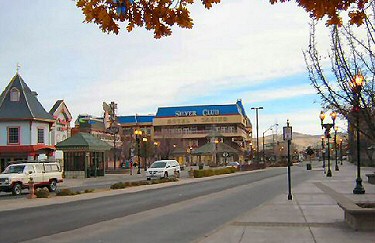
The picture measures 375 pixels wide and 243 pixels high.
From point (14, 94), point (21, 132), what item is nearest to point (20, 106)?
point (14, 94)

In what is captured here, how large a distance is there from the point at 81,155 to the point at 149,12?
153ft

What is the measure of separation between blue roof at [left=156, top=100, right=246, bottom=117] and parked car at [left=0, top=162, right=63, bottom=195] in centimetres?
9877

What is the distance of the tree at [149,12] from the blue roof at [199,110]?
12315 centimetres

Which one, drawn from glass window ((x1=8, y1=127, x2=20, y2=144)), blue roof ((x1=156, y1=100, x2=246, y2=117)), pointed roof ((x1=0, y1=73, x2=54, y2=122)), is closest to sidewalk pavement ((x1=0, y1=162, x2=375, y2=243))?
glass window ((x1=8, y1=127, x2=20, y2=144))

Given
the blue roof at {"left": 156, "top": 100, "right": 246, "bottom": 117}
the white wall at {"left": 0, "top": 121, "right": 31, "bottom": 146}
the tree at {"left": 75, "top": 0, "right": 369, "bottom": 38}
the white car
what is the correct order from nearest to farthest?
the tree at {"left": 75, "top": 0, "right": 369, "bottom": 38}, the white car, the white wall at {"left": 0, "top": 121, "right": 31, "bottom": 146}, the blue roof at {"left": 156, "top": 100, "right": 246, "bottom": 117}

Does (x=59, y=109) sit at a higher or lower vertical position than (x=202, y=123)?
lower

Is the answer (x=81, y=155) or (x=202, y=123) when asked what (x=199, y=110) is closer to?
(x=202, y=123)

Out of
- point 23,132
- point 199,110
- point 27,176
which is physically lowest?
point 27,176

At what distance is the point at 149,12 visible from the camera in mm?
5445

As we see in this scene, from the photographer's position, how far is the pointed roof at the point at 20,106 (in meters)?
51.8

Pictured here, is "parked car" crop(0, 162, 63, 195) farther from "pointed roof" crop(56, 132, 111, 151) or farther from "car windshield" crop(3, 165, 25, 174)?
"pointed roof" crop(56, 132, 111, 151)

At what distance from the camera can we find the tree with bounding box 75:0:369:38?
511 cm

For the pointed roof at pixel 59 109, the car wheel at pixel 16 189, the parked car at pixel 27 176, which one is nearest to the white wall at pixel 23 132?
the pointed roof at pixel 59 109

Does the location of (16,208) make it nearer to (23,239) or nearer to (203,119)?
(23,239)
